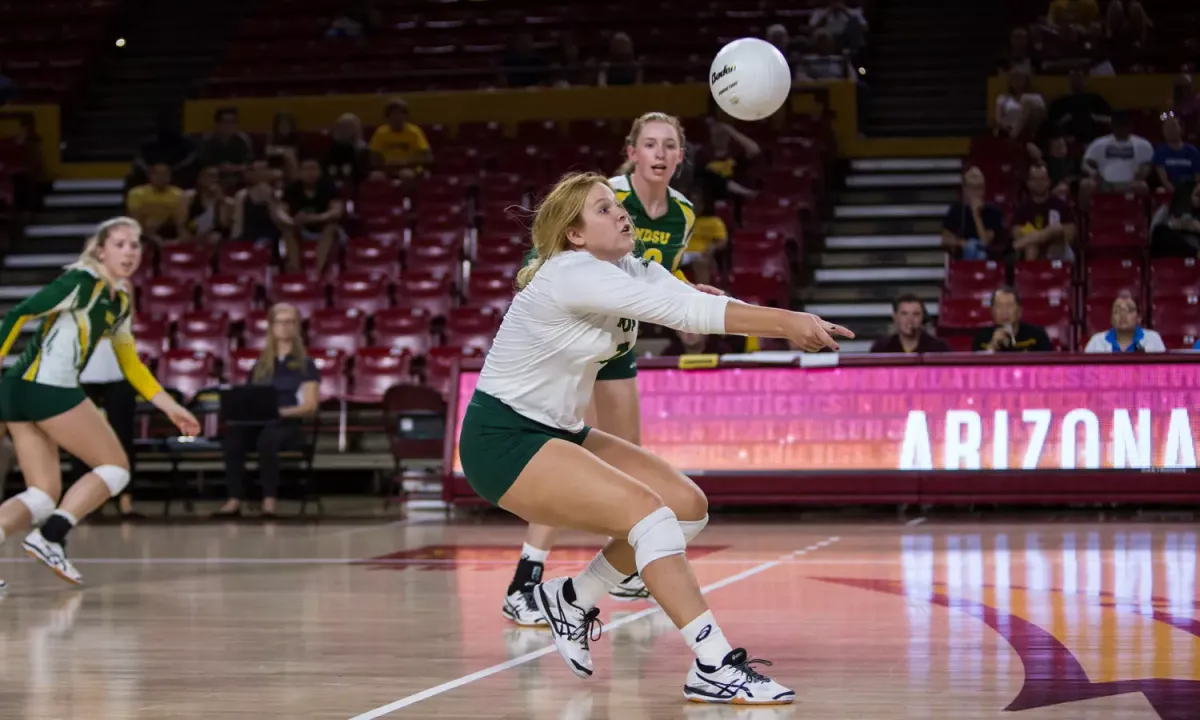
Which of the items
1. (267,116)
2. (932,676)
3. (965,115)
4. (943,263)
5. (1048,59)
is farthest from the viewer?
(267,116)

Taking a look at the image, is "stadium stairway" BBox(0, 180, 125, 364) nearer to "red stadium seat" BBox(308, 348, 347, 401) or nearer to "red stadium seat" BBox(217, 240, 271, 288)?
"red stadium seat" BBox(217, 240, 271, 288)

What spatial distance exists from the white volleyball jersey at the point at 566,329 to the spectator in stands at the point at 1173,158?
38.6ft

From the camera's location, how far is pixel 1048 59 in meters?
18.0

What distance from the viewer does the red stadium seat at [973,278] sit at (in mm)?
14914

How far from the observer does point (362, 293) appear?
54.0 ft

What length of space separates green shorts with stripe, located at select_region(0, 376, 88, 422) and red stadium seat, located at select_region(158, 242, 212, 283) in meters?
8.89

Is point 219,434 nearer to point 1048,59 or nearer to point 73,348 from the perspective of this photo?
point 73,348

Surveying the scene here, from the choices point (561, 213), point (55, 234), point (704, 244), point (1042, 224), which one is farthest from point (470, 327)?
point (561, 213)

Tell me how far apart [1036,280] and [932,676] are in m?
10.2

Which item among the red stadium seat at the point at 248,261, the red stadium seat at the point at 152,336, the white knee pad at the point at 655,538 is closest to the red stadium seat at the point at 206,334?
the red stadium seat at the point at 152,336

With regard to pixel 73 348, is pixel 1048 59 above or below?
above

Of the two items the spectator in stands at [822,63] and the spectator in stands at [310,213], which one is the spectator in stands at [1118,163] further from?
the spectator in stands at [310,213]

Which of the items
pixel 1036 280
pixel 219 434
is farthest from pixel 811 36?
pixel 219 434

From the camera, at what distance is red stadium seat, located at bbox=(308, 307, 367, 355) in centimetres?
1598
